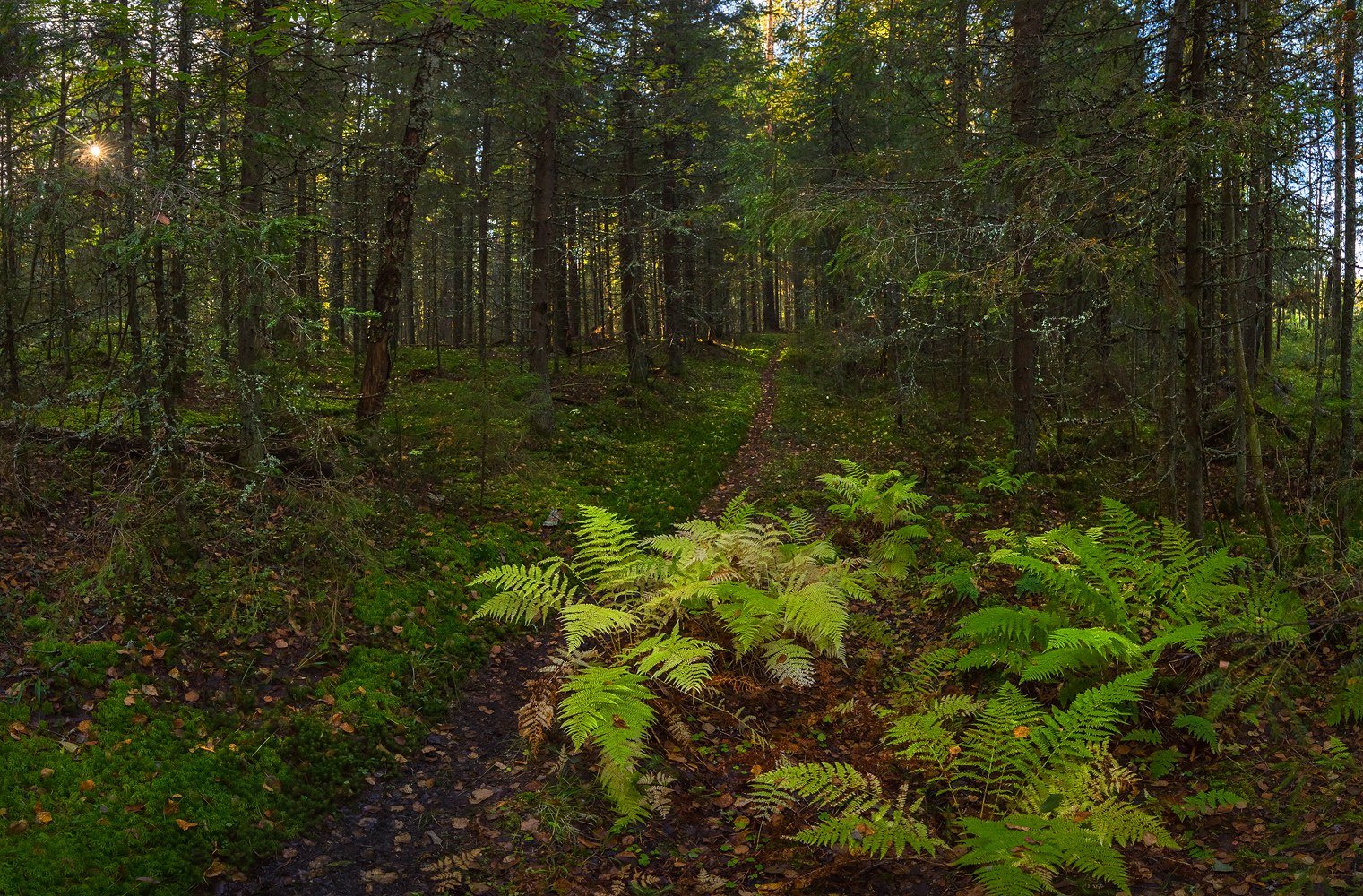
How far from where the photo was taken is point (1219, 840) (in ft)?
12.1

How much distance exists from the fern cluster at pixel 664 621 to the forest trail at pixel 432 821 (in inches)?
16.4

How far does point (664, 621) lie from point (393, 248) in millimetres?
6735

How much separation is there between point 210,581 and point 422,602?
1.79 meters

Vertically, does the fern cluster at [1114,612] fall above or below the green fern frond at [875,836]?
above

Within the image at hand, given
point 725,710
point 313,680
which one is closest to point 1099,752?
point 725,710

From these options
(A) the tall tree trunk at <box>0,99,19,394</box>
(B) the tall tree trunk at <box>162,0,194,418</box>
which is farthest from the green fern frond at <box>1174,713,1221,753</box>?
(A) the tall tree trunk at <box>0,99,19,394</box>

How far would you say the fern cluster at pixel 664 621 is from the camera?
4648mm

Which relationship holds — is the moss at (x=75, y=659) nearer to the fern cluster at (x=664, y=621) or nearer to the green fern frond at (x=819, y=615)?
the fern cluster at (x=664, y=621)

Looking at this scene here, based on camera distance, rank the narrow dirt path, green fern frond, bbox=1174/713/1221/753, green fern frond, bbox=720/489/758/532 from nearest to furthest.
A: green fern frond, bbox=1174/713/1221/753, green fern frond, bbox=720/489/758/532, the narrow dirt path

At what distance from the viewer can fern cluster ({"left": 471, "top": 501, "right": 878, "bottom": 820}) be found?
465 cm

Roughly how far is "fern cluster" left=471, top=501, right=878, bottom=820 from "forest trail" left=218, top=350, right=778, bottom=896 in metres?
0.42

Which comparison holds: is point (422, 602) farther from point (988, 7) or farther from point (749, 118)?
point (749, 118)

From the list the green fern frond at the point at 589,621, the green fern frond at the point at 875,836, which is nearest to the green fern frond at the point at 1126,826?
the green fern frond at the point at 875,836

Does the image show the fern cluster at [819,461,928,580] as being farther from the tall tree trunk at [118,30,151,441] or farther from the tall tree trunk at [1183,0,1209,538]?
the tall tree trunk at [118,30,151,441]
